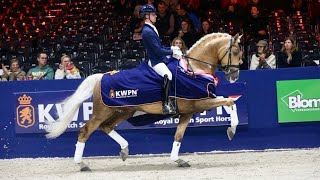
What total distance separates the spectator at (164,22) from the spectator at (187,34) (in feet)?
2.50

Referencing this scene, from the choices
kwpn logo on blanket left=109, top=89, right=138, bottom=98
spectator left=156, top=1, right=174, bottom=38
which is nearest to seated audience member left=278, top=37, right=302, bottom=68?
kwpn logo on blanket left=109, top=89, right=138, bottom=98

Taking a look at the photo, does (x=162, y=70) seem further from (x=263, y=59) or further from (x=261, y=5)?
(x=261, y=5)

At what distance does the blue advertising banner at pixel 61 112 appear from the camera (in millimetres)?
13672

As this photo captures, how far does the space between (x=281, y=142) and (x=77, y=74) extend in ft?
12.4

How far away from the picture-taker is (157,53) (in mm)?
11906

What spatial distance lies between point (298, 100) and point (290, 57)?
1.02 m

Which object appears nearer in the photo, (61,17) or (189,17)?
(189,17)

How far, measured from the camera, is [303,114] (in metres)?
13.6

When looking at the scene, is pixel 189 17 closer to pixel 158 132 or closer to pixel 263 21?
pixel 263 21

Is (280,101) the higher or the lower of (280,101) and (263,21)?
the lower

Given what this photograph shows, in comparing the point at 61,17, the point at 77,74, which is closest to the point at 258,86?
the point at 77,74

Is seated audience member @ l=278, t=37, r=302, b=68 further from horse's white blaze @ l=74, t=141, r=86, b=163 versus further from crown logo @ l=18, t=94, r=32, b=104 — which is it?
crown logo @ l=18, t=94, r=32, b=104

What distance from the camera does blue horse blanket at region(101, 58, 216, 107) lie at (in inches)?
476

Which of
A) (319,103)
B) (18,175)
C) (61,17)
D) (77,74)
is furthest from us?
(61,17)
